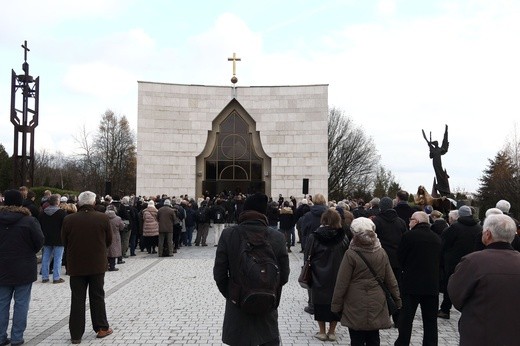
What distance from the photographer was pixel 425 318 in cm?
635

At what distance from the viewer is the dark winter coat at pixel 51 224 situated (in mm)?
11289

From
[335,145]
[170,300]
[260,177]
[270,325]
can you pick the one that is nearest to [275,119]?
[260,177]

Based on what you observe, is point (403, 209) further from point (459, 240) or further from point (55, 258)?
point (55, 258)

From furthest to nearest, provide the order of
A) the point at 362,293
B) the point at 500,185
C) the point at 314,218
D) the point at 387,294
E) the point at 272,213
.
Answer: the point at 500,185 → the point at 272,213 → the point at 314,218 → the point at 387,294 → the point at 362,293

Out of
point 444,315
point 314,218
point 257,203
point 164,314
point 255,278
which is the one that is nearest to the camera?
point 255,278

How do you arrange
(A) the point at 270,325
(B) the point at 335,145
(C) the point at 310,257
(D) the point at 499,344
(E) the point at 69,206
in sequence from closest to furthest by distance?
(D) the point at 499,344 → (A) the point at 270,325 → (C) the point at 310,257 → (E) the point at 69,206 → (B) the point at 335,145

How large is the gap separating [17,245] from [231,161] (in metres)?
25.0

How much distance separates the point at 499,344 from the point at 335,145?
46828 mm

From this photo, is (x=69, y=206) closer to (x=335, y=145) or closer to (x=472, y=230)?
(x=472, y=230)

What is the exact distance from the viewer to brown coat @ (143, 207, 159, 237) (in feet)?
53.8

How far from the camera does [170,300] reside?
9430 mm

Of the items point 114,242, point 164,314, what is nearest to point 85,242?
point 164,314

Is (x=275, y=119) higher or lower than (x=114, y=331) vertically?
higher

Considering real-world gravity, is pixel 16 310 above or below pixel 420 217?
below
